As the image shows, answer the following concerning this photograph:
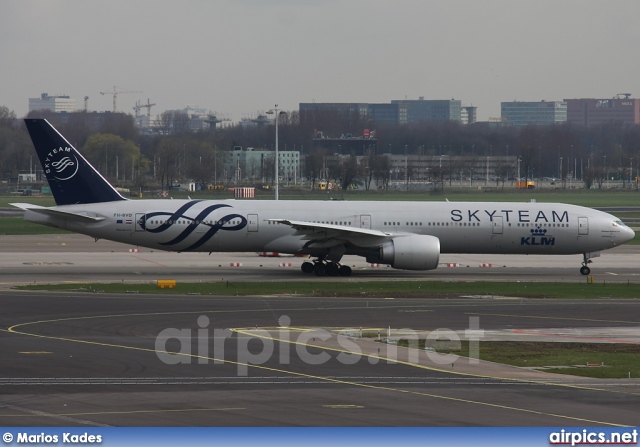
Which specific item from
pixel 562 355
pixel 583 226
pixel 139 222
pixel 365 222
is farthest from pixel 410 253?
pixel 562 355

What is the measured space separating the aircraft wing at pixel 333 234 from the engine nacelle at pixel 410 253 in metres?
0.69

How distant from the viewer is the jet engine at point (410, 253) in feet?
167

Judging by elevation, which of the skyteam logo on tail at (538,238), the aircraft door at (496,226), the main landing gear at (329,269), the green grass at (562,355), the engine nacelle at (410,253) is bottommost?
the green grass at (562,355)

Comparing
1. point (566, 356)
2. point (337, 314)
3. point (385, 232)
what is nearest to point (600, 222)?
point (385, 232)

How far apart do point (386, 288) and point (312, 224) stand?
5.71m

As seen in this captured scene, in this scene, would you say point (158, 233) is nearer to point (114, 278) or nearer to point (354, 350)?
point (114, 278)

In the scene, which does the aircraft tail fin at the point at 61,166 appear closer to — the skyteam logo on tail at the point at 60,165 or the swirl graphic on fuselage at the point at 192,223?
the skyteam logo on tail at the point at 60,165

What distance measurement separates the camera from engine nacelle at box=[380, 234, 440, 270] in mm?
50969

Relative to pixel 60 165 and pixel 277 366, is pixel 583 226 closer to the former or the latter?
pixel 60 165

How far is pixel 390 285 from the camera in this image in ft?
159

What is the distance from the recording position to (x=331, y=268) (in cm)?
5281

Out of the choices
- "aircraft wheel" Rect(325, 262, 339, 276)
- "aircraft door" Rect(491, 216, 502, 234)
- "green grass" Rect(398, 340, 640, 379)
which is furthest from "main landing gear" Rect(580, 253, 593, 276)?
"green grass" Rect(398, 340, 640, 379)

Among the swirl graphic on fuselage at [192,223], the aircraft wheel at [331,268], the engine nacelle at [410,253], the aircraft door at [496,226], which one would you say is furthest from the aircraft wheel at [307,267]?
the aircraft door at [496,226]

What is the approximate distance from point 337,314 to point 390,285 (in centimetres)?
1044
